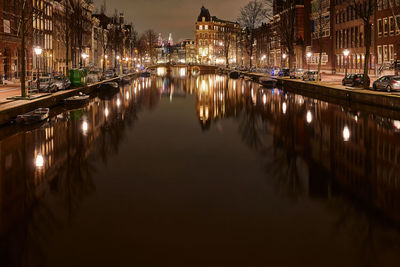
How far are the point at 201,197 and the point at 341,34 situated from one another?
254 ft

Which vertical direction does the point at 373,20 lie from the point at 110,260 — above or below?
above

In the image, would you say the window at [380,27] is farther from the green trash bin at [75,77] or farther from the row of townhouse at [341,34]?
the green trash bin at [75,77]

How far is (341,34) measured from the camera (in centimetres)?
8081

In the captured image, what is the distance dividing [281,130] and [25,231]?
16.4 metres

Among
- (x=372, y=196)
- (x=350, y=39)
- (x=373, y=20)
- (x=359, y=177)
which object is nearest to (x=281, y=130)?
(x=359, y=177)

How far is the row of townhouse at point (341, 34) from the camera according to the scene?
60.4m

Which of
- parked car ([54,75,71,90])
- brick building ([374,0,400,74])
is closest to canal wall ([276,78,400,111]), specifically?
brick building ([374,0,400,74])

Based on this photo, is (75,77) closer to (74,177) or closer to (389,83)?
(389,83)

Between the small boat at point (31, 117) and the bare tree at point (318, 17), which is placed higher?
the bare tree at point (318, 17)

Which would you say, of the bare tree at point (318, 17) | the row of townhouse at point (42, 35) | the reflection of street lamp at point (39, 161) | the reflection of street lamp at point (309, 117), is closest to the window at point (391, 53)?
the bare tree at point (318, 17)

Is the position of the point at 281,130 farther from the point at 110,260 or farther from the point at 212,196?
the point at 110,260

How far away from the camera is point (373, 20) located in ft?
218

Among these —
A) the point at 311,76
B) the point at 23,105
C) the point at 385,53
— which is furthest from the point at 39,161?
the point at 385,53

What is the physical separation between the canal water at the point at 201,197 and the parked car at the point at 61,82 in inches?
851
